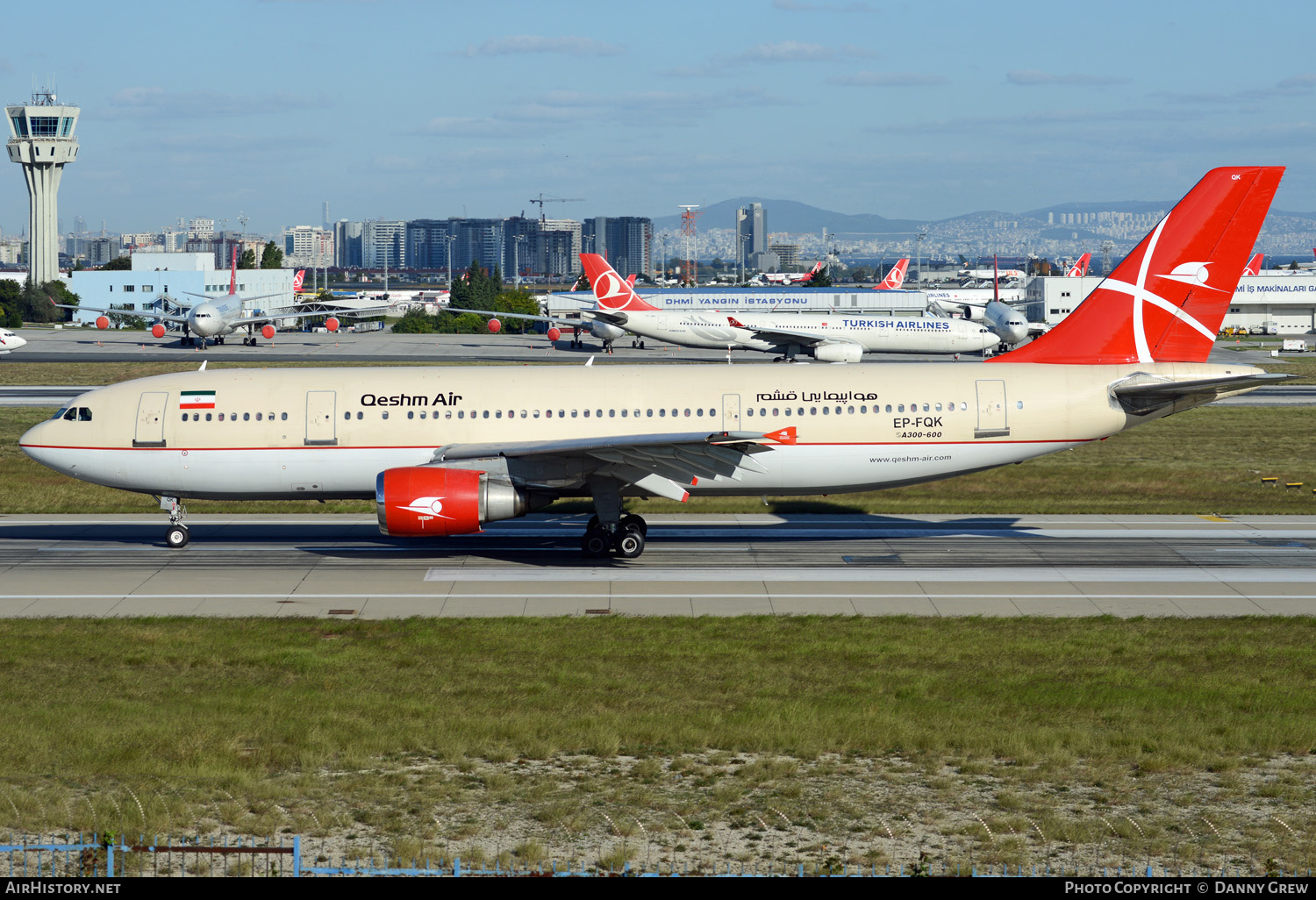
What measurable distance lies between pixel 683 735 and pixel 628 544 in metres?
13.5

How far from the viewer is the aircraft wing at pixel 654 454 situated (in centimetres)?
2702

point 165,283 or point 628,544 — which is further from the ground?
point 165,283

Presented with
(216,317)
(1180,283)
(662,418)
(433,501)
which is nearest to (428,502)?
(433,501)

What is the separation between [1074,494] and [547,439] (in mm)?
19853

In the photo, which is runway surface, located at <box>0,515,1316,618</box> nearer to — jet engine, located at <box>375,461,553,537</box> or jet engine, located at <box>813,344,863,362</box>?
jet engine, located at <box>375,461,553,537</box>

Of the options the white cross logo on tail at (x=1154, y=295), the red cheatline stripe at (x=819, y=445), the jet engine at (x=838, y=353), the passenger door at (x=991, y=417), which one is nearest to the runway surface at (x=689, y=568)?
the red cheatline stripe at (x=819, y=445)

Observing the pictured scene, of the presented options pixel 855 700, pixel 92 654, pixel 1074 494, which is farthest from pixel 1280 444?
pixel 92 654

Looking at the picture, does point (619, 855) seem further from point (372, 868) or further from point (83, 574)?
point (83, 574)

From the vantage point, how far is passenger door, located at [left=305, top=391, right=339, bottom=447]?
96.2 ft

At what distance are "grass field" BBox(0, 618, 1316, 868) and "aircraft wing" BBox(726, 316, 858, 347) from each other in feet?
223

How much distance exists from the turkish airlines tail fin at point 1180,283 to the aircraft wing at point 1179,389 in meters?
1.30

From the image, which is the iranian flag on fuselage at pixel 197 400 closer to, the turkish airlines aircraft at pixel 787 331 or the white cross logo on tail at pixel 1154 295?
the white cross logo on tail at pixel 1154 295

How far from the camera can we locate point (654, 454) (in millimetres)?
27719

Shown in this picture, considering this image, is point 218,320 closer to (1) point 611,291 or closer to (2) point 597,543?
(1) point 611,291
